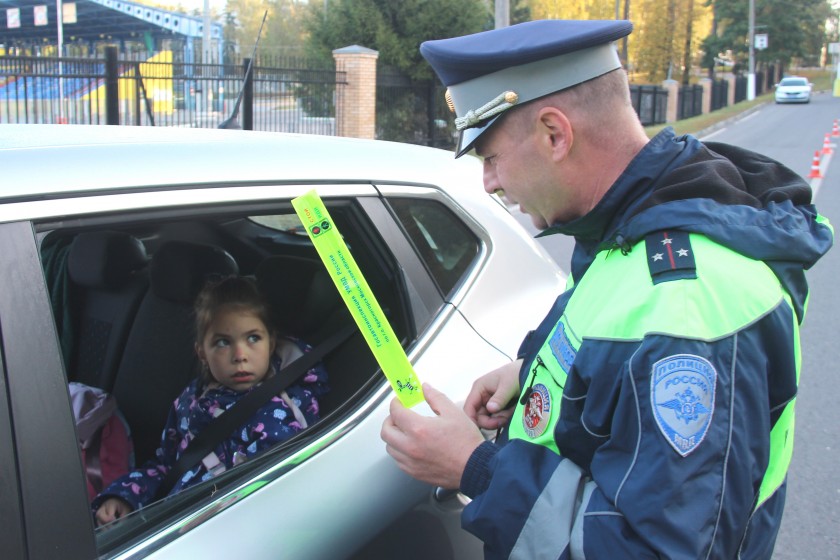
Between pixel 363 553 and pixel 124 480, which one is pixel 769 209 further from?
pixel 124 480

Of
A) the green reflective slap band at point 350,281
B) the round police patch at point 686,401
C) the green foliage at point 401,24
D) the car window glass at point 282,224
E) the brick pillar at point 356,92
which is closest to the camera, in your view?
the round police patch at point 686,401

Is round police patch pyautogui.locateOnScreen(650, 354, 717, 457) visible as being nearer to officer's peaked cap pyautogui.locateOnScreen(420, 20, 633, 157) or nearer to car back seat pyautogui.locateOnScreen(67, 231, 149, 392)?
officer's peaked cap pyautogui.locateOnScreen(420, 20, 633, 157)

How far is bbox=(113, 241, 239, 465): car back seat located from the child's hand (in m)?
0.54

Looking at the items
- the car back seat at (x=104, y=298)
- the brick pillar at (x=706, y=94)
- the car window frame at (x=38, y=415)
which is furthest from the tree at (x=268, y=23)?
the car window frame at (x=38, y=415)

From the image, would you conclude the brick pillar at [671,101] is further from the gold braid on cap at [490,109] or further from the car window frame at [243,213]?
the gold braid on cap at [490,109]

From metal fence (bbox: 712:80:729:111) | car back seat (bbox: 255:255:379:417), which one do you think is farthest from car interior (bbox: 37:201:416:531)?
metal fence (bbox: 712:80:729:111)

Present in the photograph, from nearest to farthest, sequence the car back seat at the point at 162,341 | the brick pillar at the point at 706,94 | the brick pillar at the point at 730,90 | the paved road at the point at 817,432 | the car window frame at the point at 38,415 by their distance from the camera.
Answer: the car window frame at the point at 38,415 → the car back seat at the point at 162,341 → the paved road at the point at 817,432 → the brick pillar at the point at 706,94 → the brick pillar at the point at 730,90

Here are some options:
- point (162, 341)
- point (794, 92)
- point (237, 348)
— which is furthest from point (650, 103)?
point (237, 348)

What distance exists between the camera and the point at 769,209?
4.55 feet

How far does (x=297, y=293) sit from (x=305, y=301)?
0.05 m

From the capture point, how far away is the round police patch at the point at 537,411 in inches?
55.8

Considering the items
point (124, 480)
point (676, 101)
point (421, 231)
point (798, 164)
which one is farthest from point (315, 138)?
point (676, 101)

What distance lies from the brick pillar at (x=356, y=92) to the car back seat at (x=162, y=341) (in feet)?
45.3

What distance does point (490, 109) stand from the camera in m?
1.47
